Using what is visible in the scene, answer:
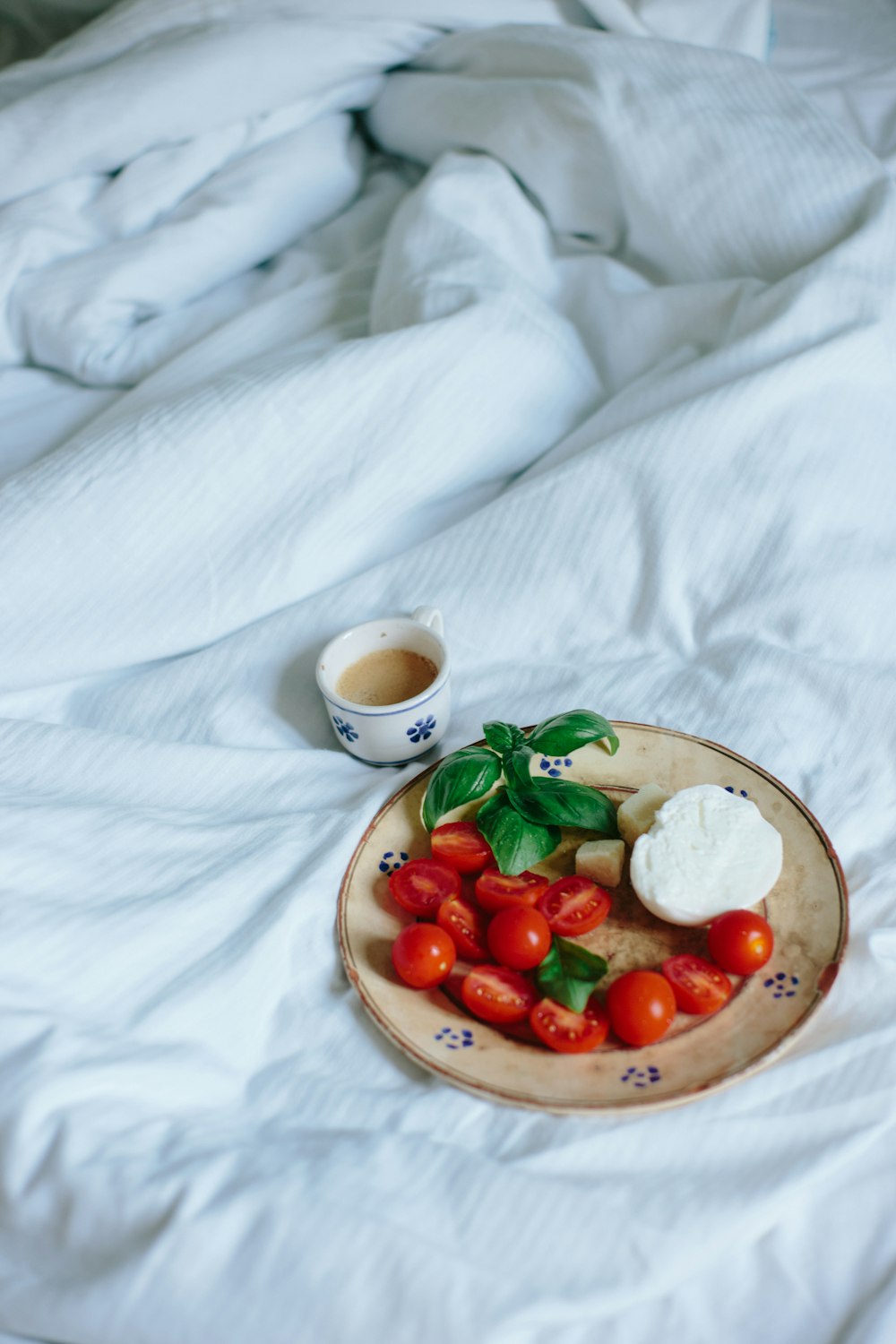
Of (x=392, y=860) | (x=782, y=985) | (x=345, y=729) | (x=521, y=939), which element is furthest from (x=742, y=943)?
(x=345, y=729)

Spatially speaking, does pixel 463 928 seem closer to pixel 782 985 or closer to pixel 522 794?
pixel 522 794

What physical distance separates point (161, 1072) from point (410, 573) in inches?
20.5

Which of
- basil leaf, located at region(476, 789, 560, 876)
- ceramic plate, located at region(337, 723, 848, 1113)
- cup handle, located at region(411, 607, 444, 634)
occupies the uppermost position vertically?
cup handle, located at region(411, 607, 444, 634)

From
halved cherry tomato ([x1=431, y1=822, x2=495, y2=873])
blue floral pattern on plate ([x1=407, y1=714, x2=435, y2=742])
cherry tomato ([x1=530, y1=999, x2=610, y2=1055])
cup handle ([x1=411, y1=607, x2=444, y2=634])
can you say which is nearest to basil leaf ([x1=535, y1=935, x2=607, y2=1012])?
cherry tomato ([x1=530, y1=999, x2=610, y2=1055])

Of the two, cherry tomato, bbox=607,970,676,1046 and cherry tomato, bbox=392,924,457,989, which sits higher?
cherry tomato, bbox=392,924,457,989

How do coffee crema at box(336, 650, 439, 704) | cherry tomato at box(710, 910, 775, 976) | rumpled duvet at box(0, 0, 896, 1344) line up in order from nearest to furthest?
rumpled duvet at box(0, 0, 896, 1344) < cherry tomato at box(710, 910, 775, 976) < coffee crema at box(336, 650, 439, 704)

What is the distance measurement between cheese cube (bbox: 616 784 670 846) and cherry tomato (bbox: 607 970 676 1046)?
13cm

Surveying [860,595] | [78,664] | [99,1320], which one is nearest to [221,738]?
[78,664]

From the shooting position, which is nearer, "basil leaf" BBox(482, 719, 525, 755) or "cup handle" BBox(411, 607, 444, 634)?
"basil leaf" BBox(482, 719, 525, 755)

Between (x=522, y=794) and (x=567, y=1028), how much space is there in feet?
0.61

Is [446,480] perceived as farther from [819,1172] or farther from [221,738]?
[819,1172]

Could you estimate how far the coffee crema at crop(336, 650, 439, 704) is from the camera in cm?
91

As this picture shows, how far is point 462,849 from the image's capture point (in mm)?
790

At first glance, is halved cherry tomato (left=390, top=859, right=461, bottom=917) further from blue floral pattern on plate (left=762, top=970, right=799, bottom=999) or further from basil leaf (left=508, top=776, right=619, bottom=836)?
blue floral pattern on plate (left=762, top=970, right=799, bottom=999)
